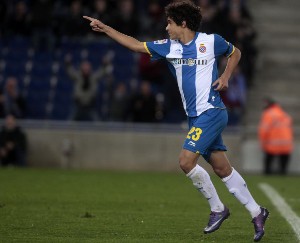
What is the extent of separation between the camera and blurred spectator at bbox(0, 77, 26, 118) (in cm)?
2206

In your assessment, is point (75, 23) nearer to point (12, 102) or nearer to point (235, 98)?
point (12, 102)

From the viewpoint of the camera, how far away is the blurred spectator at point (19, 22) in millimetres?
24453

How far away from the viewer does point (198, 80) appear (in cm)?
956

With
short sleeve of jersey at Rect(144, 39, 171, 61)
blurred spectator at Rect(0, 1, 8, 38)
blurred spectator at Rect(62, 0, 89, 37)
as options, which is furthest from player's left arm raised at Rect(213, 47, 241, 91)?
blurred spectator at Rect(0, 1, 8, 38)

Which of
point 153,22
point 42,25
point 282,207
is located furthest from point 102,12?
point 282,207

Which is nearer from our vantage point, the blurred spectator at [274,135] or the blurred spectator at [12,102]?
the blurred spectator at [274,135]

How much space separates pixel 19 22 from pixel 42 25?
0.72 metres

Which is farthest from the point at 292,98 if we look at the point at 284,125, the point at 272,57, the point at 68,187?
the point at 68,187

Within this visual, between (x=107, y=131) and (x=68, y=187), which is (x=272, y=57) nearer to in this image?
(x=107, y=131)

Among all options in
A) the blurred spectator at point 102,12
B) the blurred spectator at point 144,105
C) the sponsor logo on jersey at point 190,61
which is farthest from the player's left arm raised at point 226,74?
the blurred spectator at point 102,12

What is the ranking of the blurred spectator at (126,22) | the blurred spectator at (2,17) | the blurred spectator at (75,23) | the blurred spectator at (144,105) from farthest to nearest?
the blurred spectator at (2,17), the blurred spectator at (75,23), the blurred spectator at (126,22), the blurred spectator at (144,105)

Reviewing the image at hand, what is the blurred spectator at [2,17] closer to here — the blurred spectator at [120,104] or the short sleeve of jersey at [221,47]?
the blurred spectator at [120,104]

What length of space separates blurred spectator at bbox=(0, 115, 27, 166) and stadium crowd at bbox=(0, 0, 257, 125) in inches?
39.2

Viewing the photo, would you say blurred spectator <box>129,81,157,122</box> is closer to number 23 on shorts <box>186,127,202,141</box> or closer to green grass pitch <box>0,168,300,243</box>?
green grass pitch <box>0,168,300,243</box>
